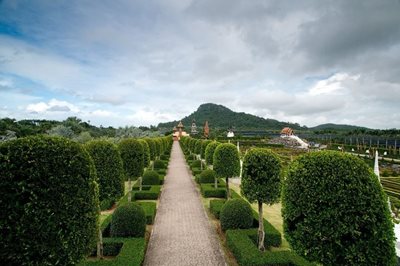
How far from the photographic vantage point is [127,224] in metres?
11.1

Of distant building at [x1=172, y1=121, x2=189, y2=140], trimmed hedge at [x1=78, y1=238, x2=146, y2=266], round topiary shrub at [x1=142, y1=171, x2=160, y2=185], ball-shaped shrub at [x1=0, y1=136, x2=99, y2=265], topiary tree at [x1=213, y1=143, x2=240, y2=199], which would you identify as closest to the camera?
ball-shaped shrub at [x1=0, y1=136, x2=99, y2=265]

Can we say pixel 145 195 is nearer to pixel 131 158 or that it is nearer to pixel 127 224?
pixel 131 158

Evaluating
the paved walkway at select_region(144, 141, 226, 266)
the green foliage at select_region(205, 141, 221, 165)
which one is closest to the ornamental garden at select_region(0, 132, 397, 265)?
the paved walkway at select_region(144, 141, 226, 266)

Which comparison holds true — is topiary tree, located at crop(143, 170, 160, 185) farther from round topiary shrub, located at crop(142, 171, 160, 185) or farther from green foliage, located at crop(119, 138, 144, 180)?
green foliage, located at crop(119, 138, 144, 180)

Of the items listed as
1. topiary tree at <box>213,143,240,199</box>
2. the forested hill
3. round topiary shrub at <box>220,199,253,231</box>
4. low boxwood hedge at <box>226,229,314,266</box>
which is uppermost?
the forested hill

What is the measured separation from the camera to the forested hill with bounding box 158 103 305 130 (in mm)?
140875

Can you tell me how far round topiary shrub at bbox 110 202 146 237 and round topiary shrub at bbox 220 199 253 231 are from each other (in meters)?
3.43

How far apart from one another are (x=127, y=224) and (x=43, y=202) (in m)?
6.34

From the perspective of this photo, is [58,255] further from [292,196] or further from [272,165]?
[272,165]

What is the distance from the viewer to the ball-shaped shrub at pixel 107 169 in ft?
34.9

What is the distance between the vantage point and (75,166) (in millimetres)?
5812

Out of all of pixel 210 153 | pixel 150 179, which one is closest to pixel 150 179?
pixel 150 179

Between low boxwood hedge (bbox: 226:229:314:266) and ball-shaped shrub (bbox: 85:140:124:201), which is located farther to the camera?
ball-shaped shrub (bbox: 85:140:124:201)

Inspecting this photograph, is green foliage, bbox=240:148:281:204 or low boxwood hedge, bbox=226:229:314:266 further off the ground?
green foliage, bbox=240:148:281:204
